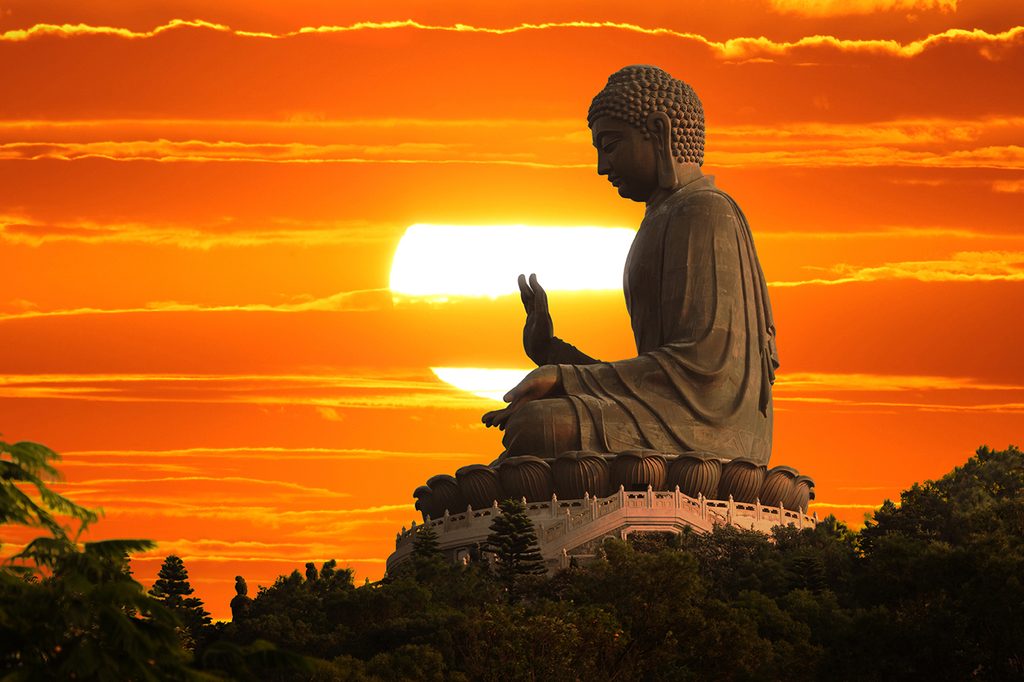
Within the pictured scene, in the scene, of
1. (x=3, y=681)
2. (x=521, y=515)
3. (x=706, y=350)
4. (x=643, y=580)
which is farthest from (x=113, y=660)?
(x=706, y=350)

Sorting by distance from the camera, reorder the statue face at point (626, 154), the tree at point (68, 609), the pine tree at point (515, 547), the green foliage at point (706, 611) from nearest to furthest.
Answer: the tree at point (68, 609) → the green foliage at point (706, 611) → the pine tree at point (515, 547) → the statue face at point (626, 154)

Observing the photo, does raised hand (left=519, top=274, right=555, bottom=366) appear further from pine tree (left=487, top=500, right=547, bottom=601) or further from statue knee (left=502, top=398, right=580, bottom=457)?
pine tree (left=487, top=500, right=547, bottom=601)

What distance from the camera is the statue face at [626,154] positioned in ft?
127

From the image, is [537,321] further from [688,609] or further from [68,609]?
[68,609]

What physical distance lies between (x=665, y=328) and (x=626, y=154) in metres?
3.24

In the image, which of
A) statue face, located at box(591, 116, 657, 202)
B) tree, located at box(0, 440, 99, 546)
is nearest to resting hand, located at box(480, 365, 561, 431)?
statue face, located at box(591, 116, 657, 202)

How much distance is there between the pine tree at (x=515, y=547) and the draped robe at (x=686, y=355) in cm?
349

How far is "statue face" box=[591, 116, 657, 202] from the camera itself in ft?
127

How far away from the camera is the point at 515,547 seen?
31.8 meters

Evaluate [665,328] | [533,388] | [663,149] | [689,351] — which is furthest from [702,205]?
[533,388]

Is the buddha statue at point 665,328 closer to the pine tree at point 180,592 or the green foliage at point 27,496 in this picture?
the pine tree at point 180,592

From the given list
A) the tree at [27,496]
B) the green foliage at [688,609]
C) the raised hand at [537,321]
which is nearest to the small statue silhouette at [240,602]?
the green foliage at [688,609]

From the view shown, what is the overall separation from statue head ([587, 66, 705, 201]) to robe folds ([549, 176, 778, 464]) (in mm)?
591

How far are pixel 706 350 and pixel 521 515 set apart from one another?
656 cm
